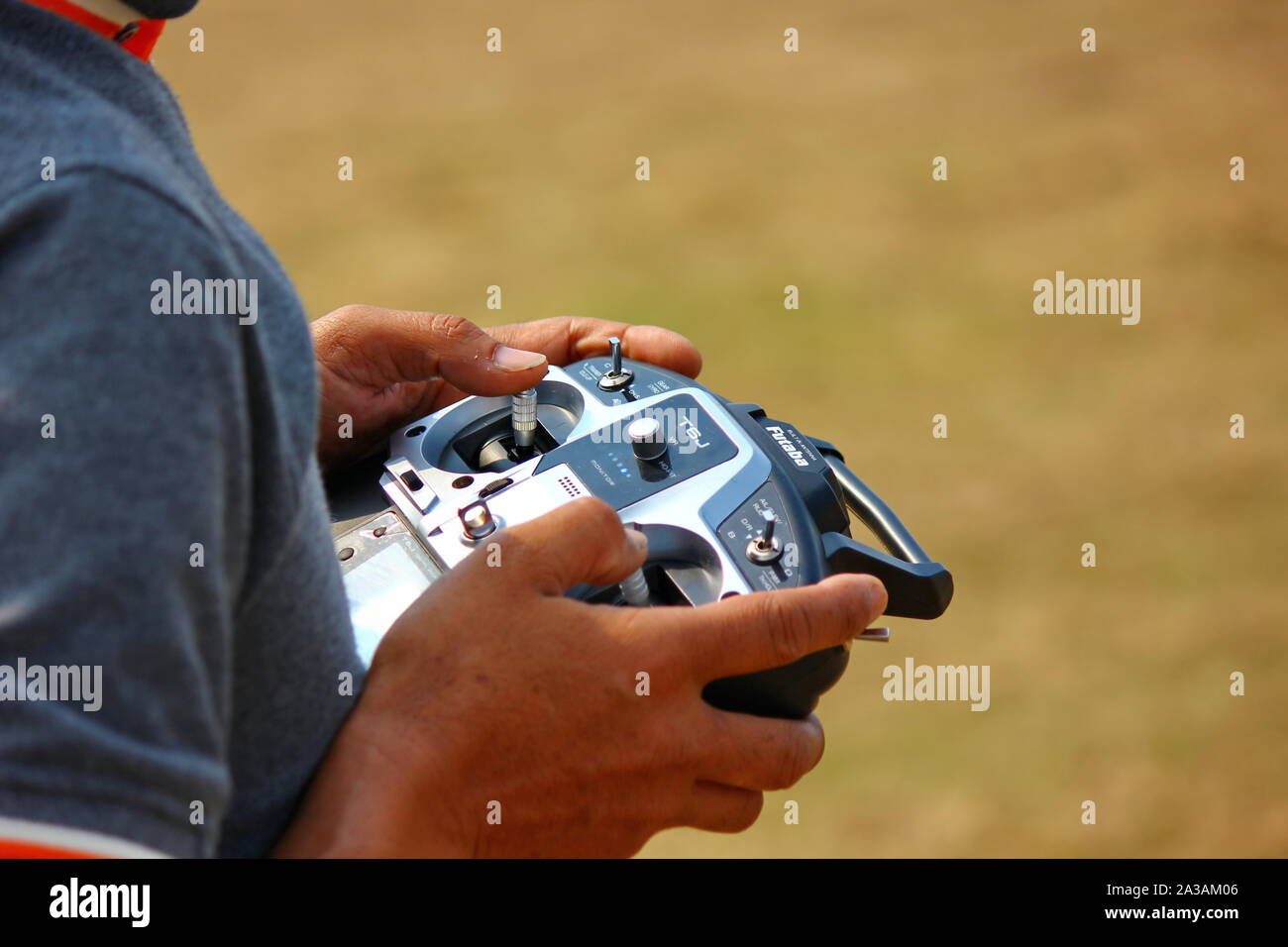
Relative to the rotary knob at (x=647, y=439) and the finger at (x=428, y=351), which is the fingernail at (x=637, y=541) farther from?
the finger at (x=428, y=351)

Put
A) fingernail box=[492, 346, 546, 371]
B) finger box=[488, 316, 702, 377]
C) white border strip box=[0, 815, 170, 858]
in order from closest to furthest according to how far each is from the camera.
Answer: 1. white border strip box=[0, 815, 170, 858]
2. fingernail box=[492, 346, 546, 371]
3. finger box=[488, 316, 702, 377]

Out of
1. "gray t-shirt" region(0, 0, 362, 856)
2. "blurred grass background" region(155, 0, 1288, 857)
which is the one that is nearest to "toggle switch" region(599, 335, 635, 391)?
"gray t-shirt" region(0, 0, 362, 856)

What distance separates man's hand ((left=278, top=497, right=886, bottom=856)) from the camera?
0.78 metres

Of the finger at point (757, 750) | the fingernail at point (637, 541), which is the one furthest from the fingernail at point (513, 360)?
the finger at point (757, 750)

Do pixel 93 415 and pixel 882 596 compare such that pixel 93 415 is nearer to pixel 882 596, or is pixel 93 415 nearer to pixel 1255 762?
pixel 882 596

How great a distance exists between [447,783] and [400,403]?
0.50 metres

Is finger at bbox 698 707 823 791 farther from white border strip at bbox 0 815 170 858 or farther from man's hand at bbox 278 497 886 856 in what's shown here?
white border strip at bbox 0 815 170 858

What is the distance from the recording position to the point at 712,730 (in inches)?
35.8

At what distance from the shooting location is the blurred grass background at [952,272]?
95.7 inches

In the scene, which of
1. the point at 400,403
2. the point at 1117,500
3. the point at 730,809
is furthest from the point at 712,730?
the point at 1117,500

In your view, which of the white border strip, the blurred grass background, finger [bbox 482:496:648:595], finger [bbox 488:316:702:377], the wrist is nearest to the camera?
the white border strip

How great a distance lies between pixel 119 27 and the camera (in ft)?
2.01

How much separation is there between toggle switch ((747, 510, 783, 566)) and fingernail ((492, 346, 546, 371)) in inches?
10.7

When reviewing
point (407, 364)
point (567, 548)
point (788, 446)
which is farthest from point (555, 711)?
point (407, 364)
